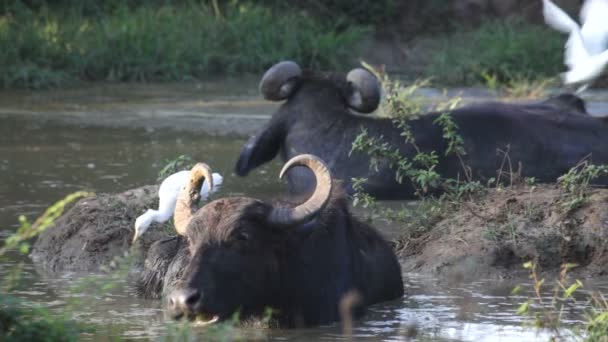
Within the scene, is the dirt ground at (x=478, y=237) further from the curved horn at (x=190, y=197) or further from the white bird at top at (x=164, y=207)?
the curved horn at (x=190, y=197)

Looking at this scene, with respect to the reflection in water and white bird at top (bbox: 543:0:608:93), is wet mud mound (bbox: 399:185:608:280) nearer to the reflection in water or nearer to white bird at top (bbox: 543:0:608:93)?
the reflection in water

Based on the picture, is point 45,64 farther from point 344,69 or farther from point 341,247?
point 341,247

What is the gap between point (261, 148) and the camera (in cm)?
1261

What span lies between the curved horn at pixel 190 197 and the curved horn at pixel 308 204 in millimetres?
468

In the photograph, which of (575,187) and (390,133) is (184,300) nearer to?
(575,187)

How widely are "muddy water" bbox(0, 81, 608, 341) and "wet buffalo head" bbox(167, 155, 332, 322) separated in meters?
0.28

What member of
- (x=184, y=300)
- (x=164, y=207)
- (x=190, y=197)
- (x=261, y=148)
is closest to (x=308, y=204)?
(x=190, y=197)

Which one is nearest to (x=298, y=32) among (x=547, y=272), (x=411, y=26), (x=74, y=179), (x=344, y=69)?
(x=344, y=69)

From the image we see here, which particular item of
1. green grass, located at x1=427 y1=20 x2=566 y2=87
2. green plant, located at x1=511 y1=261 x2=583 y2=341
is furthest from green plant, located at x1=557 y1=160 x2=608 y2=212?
green grass, located at x1=427 y1=20 x2=566 y2=87

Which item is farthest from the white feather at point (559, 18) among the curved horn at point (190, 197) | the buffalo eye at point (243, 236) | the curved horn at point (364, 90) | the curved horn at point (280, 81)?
the buffalo eye at point (243, 236)

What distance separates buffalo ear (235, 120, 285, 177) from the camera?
12.5 m

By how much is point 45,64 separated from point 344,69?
14.5 ft

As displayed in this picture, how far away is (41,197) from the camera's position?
11594 millimetres

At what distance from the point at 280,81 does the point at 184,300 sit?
603 cm
